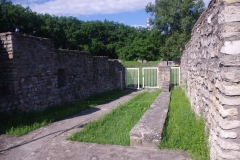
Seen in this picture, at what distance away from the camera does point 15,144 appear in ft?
14.8

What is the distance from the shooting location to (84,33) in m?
45.2

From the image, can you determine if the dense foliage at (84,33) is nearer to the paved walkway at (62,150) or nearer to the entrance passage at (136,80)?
the entrance passage at (136,80)

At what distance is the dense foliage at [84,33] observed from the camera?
2855 centimetres

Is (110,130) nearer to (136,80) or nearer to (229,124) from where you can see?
(229,124)

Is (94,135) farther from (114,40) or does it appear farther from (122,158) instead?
(114,40)

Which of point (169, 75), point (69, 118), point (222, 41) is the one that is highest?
point (222, 41)

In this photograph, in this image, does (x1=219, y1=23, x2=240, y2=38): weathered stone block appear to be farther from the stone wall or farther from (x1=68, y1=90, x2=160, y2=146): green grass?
the stone wall

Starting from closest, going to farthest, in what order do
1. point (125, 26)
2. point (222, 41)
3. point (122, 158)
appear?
point (222, 41), point (122, 158), point (125, 26)

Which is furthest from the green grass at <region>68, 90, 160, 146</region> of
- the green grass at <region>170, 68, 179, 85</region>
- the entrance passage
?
the entrance passage

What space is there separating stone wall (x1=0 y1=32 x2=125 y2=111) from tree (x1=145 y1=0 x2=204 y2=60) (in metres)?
20.6

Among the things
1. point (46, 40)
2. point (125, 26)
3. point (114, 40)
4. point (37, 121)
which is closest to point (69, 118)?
point (37, 121)

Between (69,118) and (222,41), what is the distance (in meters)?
5.37

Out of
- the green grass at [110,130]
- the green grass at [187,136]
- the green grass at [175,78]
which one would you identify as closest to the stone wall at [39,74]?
the green grass at [110,130]

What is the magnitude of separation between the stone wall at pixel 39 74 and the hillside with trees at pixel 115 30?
21.4m
